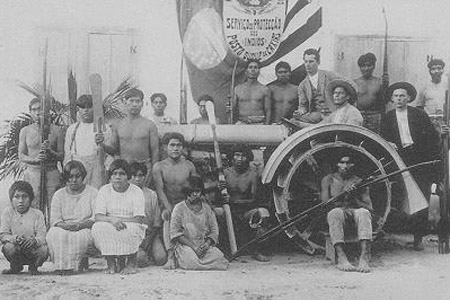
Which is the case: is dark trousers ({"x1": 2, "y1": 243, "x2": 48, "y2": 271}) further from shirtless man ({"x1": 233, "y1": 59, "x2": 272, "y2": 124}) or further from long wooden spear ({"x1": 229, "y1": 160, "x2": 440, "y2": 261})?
shirtless man ({"x1": 233, "y1": 59, "x2": 272, "y2": 124})

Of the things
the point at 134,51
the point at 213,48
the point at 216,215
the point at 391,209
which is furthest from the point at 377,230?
the point at 134,51

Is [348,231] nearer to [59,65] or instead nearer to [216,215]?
[216,215]

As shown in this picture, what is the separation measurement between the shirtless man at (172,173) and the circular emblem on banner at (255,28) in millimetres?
785

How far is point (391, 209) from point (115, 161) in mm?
1928

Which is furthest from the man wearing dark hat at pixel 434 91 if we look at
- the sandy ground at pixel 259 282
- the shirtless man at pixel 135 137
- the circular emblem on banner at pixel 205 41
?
the shirtless man at pixel 135 137

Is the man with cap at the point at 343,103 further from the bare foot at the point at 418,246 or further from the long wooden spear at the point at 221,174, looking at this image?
the bare foot at the point at 418,246

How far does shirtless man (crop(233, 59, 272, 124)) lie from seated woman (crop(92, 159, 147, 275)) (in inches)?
35.6

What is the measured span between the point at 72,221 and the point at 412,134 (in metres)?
2.42

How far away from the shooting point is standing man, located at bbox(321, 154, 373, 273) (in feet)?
12.6

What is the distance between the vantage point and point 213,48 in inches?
160

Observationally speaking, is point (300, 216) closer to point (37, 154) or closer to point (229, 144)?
point (229, 144)

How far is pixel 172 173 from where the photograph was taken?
3926mm

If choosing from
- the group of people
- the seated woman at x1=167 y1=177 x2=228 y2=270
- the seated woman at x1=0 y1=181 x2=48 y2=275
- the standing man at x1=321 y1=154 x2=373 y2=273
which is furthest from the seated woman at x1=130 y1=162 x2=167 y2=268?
the standing man at x1=321 y1=154 x2=373 y2=273

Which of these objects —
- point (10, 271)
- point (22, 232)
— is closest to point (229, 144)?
point (22, 232)
